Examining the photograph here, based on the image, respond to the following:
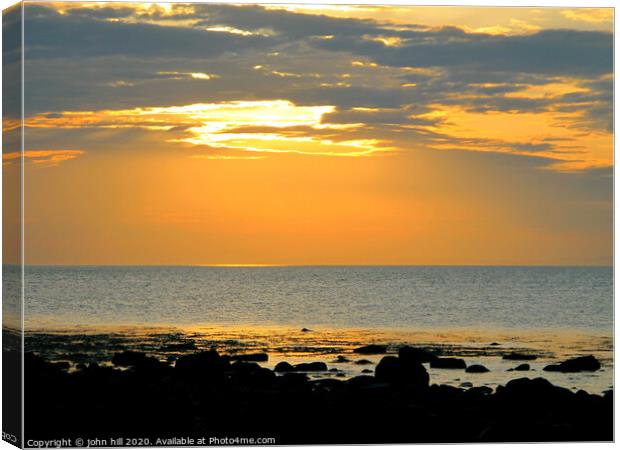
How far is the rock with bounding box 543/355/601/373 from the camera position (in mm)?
18703

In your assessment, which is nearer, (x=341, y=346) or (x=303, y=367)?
(x=303, y=367)

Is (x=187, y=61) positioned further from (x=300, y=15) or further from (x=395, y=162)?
(x=395, y=162)

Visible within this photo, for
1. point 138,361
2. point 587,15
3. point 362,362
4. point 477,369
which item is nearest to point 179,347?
point 138,361

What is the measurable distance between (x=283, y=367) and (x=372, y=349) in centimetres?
126

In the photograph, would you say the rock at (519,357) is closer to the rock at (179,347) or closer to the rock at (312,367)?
the rock at (312,367)

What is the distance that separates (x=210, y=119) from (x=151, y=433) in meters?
4.38

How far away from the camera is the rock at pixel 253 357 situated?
1847 centimetres

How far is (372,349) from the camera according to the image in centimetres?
1858

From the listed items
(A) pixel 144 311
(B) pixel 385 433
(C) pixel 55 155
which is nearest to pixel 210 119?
(C) pixel 55 155

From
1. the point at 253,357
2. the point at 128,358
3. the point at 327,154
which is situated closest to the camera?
the point at 128,358

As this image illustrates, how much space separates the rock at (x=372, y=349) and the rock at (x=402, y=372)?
0.12 m

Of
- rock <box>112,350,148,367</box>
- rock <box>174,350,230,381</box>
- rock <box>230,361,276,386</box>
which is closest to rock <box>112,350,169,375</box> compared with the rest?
rock <box>112,350,148,367</box>

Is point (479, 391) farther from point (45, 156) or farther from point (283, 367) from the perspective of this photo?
point (45, 156)

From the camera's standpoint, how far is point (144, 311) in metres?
20.4
